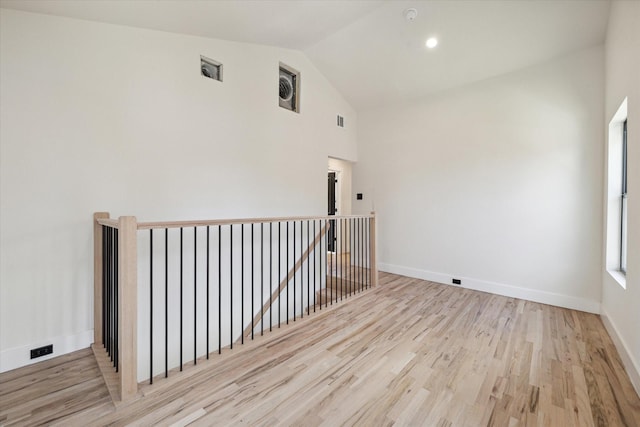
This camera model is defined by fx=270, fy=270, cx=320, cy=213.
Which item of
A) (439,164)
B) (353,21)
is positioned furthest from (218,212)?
(439,164)

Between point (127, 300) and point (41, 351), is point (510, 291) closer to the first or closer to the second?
point (127, 300)

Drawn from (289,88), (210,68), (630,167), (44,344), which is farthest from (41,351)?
(630,167)

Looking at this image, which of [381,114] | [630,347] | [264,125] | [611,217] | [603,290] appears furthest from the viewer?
[381,114]

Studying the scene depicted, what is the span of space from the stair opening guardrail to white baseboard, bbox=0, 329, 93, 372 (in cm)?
9

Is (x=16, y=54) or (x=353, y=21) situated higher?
(x=353, y=21)

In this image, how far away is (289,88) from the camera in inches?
162

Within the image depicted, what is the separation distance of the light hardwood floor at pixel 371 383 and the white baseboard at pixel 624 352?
0.15ft

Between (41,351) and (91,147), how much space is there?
1654mm

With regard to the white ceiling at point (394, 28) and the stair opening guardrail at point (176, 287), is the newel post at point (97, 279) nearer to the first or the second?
the stair opening guardrail at point (176, 287)

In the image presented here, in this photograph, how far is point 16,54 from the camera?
1.98 m

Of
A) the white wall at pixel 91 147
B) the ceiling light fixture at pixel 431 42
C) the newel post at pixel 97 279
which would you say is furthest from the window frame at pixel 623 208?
the newel post at pixel 97 279

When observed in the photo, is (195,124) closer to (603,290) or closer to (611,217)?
(611,217)

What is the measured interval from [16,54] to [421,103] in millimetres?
4649

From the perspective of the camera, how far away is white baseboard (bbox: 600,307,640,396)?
1.76 meters
